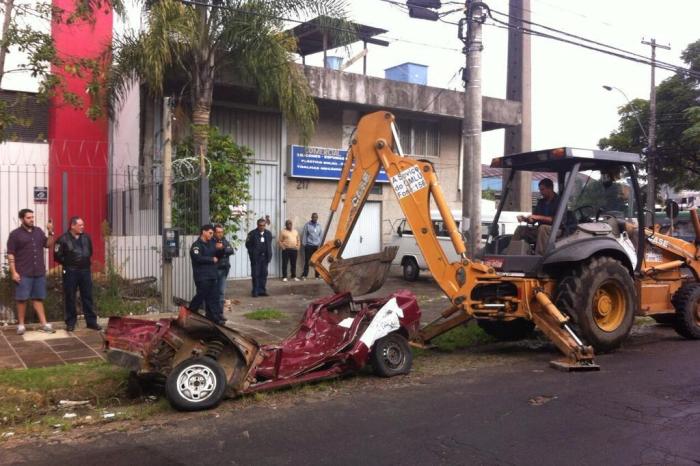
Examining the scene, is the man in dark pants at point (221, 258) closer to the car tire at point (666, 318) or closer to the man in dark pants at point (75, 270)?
the man in dark pants at point (75, 270)

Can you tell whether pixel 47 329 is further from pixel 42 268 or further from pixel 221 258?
pixel 221 258

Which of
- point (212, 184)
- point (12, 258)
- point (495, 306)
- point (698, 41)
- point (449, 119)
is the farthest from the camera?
point (698, 41)

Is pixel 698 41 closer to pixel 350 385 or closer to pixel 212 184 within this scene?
pixel 212 184

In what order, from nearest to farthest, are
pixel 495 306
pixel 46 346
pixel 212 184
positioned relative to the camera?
pixel 495 306, pixel 46 346, pixel 212 184

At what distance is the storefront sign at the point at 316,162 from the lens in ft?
57.0

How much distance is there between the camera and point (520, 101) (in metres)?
18.8

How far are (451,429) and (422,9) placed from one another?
8.34m

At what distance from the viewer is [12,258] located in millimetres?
9383

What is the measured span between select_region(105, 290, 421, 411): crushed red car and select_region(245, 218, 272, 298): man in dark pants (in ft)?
21.2

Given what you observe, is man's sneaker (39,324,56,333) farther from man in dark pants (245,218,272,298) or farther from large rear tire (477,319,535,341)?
large rear tire (477,319,535,341)

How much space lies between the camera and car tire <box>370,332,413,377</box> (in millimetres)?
7305

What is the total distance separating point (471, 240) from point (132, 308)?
5668mm

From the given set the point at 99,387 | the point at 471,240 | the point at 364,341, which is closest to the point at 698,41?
the point at 471,240

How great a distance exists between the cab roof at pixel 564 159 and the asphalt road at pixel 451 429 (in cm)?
276
